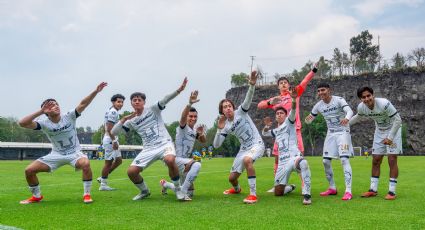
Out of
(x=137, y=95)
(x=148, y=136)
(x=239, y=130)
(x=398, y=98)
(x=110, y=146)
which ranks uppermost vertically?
(x=398, y=98)

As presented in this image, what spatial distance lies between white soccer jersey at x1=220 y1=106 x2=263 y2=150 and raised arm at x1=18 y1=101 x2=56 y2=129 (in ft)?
11.9

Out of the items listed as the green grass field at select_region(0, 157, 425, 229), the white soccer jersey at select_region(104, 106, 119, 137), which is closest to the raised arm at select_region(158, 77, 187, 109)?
the green grass field at select_region(0, 157, 425, 229)

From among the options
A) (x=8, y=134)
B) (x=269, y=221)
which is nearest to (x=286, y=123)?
(x=269, y=221)

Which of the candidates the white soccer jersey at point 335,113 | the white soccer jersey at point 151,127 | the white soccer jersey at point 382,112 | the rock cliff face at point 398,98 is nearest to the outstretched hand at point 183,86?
the white soccer jersey at point 151,127

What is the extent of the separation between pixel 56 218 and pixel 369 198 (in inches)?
227

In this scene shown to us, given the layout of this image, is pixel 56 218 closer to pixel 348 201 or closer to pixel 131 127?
pixel 131 127

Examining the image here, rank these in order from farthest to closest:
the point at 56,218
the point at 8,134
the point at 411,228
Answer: the point at 8,134 → the point at 56,218 → the point at 411,228

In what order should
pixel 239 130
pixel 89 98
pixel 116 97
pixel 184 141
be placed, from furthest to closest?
1. pixel 116 97
2. pixel 184 141
3. pixel 239 130
4. pixel 89 98

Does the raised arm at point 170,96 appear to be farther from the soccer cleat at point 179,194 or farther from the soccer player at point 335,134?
the soccer player at point 335,134

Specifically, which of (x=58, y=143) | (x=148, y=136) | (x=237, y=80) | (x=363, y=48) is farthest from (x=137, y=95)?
(x=363, y=48)

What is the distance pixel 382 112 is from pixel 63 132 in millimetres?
6684

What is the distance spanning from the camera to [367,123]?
6562cm

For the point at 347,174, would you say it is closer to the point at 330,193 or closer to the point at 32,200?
the point at 330,193

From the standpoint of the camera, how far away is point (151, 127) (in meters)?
8.89
